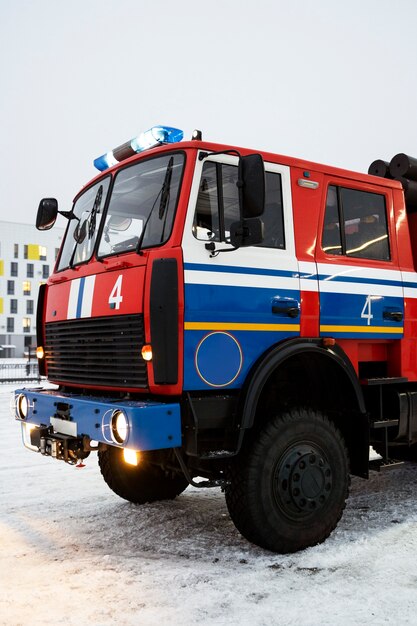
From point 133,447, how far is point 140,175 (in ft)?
6.61

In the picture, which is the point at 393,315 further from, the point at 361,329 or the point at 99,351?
the point at 99,351

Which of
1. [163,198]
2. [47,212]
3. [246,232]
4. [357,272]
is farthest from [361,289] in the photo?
[47,212]

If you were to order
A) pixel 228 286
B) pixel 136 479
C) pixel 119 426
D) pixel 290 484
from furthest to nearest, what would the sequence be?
pixel 136 479 < pixel 290 484 < pixel 228 286 < pixel 119 426

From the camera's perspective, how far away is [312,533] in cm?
442

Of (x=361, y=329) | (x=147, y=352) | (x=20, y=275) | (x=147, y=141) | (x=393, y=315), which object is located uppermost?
(x=20, y=275)

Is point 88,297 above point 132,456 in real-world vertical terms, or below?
above

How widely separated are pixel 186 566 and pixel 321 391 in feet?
5.54

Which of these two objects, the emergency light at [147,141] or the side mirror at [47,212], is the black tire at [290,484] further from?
the side mirror at [47,212]

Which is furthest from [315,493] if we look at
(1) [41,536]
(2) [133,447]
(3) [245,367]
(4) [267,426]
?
(1) [41,536]

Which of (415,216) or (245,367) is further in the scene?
(415,216)

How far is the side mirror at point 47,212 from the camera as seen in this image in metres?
5.68

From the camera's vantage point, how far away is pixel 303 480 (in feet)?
14.4

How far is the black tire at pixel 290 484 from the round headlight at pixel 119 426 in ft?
2.83

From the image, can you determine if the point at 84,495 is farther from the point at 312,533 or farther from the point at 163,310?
the point at 163,310
